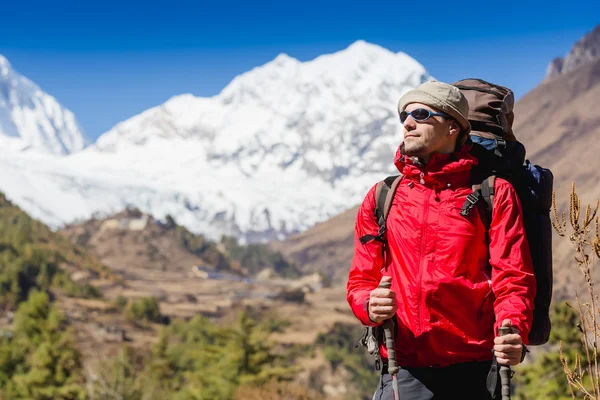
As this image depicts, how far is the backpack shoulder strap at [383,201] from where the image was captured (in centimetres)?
373

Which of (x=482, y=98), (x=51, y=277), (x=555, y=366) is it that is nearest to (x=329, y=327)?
(x=51, y=277)

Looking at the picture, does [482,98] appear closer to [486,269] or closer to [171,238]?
[486,269]

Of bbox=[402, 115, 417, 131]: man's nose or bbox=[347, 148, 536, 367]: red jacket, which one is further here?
bbox=[402, 115, 417, 131]: man's nose

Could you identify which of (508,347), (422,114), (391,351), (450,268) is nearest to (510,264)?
(450,268)

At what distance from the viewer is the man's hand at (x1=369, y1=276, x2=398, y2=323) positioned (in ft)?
11.1

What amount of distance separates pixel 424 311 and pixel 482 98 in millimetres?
1115

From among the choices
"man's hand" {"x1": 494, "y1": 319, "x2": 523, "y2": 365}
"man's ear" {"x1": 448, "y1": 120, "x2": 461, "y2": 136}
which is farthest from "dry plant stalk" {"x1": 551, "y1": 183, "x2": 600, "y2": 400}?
"man's ear" {"x1": 448, "y1": 120, "x2": 461, "y2": 136}

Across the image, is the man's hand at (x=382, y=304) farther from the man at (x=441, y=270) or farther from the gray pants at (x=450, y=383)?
the gray pants at (x=450, y=383)

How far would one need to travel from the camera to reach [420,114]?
377cm

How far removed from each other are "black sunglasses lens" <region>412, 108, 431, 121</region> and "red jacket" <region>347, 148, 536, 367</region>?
0.66ft

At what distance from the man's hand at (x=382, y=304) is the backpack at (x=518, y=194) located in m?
0.23

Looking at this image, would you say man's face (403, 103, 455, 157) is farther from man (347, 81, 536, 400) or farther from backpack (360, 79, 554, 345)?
backpack (360, 79, 554, 345)

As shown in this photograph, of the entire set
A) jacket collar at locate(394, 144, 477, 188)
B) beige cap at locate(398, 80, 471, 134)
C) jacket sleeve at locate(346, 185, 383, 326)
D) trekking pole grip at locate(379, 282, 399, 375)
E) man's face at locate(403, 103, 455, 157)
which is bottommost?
trekking pole grip at locate(379, 282, 399, 375)

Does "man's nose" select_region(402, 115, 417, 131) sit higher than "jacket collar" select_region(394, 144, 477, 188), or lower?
higher
